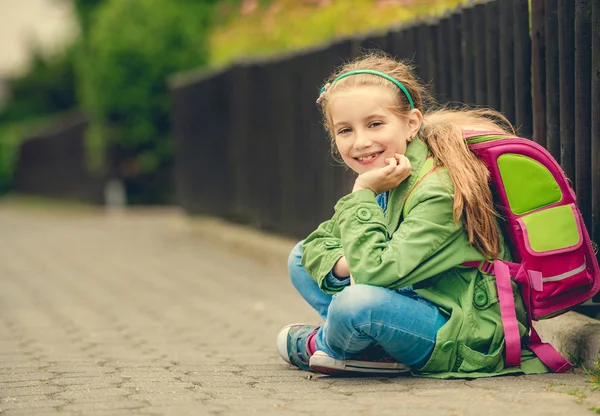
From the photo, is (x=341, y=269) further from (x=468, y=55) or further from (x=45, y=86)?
(x=45, y=86)

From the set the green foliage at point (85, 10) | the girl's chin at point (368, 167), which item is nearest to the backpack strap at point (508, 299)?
the girl's chin at point (368, 167)

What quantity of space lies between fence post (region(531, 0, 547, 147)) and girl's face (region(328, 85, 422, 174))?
1156 mm

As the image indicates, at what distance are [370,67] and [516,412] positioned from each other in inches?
58.6

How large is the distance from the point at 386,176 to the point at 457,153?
Answer: 29 centimetres

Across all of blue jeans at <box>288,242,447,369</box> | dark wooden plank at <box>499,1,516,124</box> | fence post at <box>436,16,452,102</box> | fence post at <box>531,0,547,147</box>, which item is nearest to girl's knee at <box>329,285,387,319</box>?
blue jeans at <box>288,242,447,369</box>

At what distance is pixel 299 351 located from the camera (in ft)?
15.0

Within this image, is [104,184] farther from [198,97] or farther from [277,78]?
[277,78]

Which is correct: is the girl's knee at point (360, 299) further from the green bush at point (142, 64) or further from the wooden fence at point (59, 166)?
the wooden fence at point (59, 166)

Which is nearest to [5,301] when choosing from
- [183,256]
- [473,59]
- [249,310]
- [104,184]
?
[249,310]

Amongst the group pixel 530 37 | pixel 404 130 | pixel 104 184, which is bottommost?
pixel 104 184

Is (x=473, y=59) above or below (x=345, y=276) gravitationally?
above

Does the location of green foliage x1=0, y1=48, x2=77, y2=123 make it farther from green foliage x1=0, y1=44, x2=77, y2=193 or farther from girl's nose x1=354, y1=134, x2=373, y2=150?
girl's nose x1=354, y1=134, x2=373, y2=150

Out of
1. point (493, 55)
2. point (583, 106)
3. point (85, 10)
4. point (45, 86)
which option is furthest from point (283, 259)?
point (45, 86)

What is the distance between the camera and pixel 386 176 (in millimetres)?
4051
